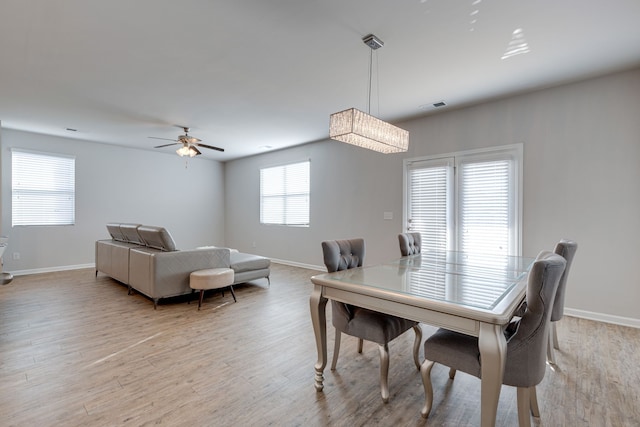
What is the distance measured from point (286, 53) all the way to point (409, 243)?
225 cm

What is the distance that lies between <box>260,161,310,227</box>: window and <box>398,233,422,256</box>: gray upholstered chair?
332cm

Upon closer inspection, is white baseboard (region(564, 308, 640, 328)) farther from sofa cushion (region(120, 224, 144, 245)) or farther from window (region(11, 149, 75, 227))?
window (region(11, 149, 75, 227))

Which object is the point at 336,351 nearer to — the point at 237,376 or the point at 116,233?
the point at 237,376

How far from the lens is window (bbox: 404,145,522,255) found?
379 cm

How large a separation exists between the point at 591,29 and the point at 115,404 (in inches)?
173

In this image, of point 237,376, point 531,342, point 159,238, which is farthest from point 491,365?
point 159,238

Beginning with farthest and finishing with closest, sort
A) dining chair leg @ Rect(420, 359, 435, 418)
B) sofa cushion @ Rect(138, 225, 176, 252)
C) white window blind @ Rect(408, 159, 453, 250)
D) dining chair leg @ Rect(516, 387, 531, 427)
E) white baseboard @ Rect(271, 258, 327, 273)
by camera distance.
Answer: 1. white baseboard @ Rect(271, 258, 327, 273)
2. white window blind @ Rect(408, 159, 453, 250)
3. sofa cushion @ Rect(138, 225, 176, 252)
4. dining chair leg @ Rect(420, 359, 435, 418)
5. dining chair leg @ Rect(516, 387, 531, 427)

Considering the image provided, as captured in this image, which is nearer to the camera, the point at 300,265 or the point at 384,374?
the point at 384,374

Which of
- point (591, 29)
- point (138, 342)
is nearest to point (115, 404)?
point (138, 342)

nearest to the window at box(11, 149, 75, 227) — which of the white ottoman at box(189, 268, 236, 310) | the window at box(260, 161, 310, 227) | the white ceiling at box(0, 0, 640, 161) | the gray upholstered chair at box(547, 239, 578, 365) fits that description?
the white ceiling at box(0, 0, 640, 161)

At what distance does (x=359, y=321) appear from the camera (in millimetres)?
2008

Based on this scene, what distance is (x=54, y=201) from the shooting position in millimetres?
5773

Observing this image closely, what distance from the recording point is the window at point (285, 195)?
6.47 m

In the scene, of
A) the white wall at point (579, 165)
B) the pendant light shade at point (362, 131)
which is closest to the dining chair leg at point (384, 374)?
the pendant light shade at point (362, 131)
